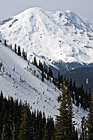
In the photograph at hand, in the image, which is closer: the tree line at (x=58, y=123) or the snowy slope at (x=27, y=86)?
the tree line at (x=58, y=123)

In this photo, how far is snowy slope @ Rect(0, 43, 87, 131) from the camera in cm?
13011

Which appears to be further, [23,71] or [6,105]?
[23,71]

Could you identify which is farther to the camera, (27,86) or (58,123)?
(27,86)

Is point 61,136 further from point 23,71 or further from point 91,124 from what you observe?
point 23,71

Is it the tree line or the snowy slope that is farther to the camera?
the snowy slope

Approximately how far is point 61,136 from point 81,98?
463 ft

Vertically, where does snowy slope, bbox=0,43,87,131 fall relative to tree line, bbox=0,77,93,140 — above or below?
below

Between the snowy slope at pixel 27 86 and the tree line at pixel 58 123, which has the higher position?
the tree line at pixel 58 123

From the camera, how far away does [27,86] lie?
484ft

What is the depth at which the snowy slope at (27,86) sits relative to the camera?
130 meters

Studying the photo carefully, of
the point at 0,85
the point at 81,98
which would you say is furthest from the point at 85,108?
the point at 0,85

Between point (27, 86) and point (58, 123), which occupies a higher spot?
point (58, 123)

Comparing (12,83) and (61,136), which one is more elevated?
(61,136)

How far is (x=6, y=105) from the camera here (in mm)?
95812
